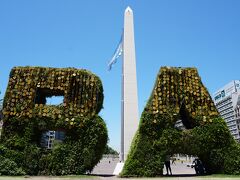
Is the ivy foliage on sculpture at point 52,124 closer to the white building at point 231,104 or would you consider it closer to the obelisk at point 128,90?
the obelisk at point 128,90

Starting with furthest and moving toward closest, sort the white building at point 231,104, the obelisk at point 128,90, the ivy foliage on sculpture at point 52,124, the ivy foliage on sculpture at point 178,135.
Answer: the white building at point 231,104 → the obelisk at point 128,90 → the ivy foliage on sculpture at point 52,124 → the ivy foliage on sculpture at point 178,135

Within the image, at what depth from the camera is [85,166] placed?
15.5 metres

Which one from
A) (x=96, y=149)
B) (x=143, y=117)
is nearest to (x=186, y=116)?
(x=143, y=117)

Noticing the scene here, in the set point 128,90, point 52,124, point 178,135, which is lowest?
point 178,135

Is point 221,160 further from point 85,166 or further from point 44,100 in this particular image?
point 44,100

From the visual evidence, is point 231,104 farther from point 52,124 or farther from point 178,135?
point 52,124

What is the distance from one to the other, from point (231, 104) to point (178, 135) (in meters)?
102

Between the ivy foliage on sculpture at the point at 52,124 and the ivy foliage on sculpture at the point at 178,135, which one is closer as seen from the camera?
the ivy foliage on sculpture at the point at 178,135

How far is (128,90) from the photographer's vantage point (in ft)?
94.8

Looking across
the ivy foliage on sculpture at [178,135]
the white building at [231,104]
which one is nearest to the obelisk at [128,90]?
the ivy foliage on sculpture at [178,135]

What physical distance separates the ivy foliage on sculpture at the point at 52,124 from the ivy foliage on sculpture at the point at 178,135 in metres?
2.35

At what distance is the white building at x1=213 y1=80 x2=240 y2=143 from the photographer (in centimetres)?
10414

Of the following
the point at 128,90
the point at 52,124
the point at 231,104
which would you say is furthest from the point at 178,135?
the point at 231,104

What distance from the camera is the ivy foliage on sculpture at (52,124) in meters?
15.5
